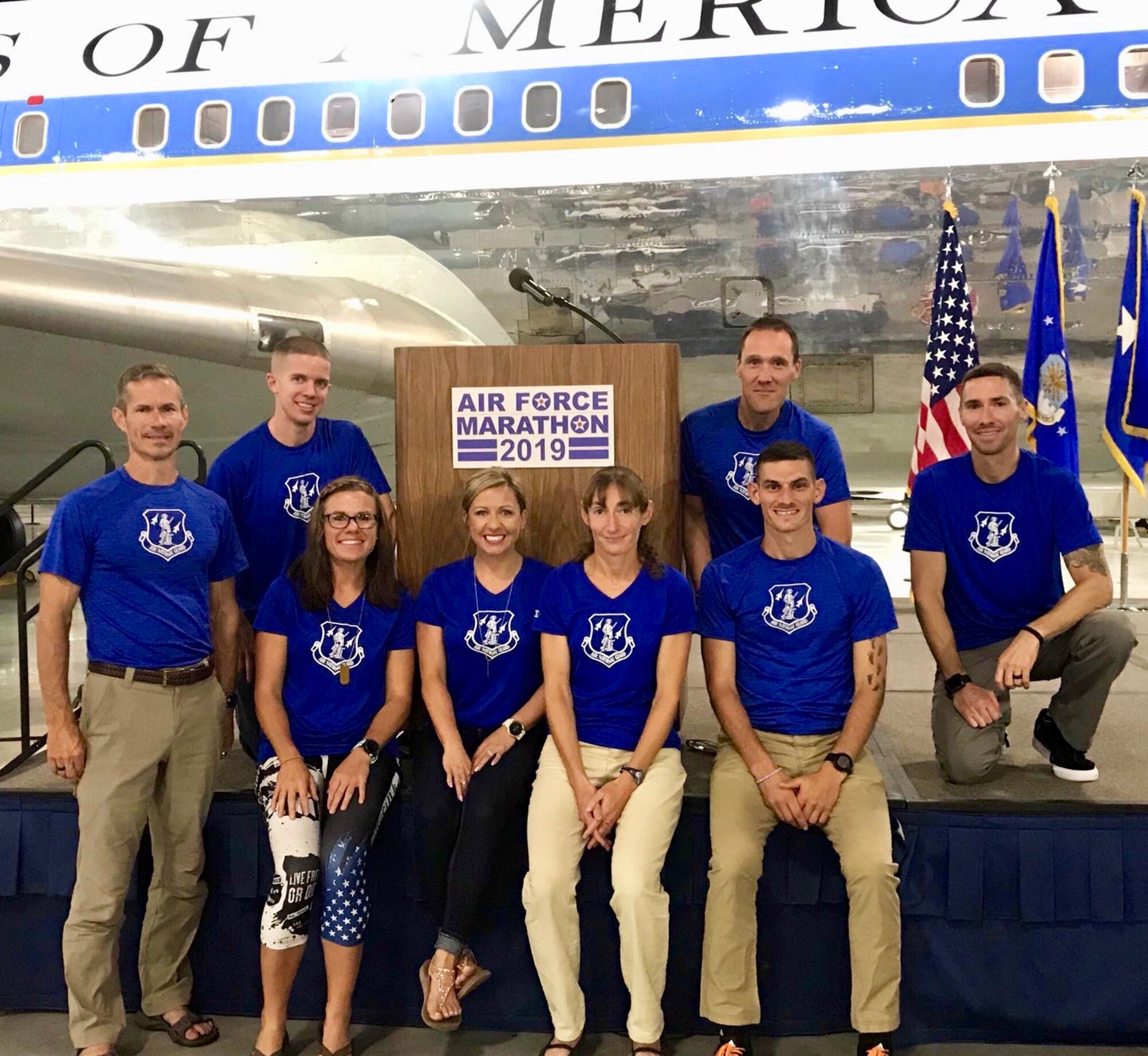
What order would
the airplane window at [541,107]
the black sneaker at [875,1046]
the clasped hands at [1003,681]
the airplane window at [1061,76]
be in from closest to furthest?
the black sneaker at [875,1046] < the clasped hands at [1003,681] < the airplane window at [1061,76] < the airplane window at [541,107]

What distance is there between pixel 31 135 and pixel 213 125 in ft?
4.39

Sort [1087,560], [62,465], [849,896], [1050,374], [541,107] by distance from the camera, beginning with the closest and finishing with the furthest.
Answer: [849,896], [1087,560], [62,465], [1050,374], [541,107]

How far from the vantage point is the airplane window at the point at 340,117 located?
271 inches

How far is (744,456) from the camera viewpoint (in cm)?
311

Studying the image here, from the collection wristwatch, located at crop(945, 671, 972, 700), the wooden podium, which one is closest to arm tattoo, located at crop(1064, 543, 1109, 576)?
wristwatch, located at crop(945, 671, 972, 700)

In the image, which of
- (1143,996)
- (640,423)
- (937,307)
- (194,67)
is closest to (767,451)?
(640,423)

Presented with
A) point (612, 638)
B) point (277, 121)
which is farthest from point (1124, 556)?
point (277, 121)

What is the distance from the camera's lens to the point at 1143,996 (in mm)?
2568

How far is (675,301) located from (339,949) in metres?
5.12

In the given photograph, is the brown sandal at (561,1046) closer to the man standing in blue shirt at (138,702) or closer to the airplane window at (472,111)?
the man standing in blue shirt at (138,702)

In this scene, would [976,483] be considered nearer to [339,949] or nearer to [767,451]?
[767,451]

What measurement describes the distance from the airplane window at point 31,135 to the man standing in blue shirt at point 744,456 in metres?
6.04

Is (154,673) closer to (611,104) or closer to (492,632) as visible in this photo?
(492,632)

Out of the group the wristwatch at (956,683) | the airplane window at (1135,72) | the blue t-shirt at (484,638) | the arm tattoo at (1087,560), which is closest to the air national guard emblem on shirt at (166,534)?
the blue t-shirt at (484,638)
